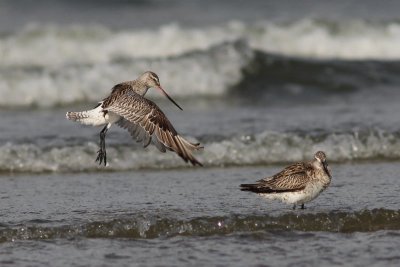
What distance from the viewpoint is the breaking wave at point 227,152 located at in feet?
32.9

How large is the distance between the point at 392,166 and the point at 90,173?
2955mm

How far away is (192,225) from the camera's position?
7504 mm

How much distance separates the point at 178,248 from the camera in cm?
707

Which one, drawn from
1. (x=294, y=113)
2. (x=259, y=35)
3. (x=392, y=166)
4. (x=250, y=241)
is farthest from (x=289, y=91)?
(x=250, y=241)

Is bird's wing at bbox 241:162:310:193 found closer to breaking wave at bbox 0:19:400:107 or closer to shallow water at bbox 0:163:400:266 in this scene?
shallow water at bbox 0:163:400:266

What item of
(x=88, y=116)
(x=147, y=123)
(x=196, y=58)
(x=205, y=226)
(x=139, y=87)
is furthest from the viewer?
(x=196, y=58)

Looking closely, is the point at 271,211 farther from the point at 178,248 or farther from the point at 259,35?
the point at 259,35

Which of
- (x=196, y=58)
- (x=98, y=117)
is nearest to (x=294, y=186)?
(x=98, y=117)

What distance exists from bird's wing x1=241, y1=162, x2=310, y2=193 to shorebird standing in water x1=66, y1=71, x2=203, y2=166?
0.65 metres

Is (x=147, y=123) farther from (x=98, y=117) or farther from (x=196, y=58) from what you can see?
(x=196, y=58)

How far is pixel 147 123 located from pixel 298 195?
1.32 m

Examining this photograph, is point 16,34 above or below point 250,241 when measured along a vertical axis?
above

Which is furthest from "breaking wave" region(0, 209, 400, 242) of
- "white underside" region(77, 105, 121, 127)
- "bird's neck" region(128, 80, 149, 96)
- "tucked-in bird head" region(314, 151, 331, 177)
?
"bird's neck" region(128, 80, 149, 96)

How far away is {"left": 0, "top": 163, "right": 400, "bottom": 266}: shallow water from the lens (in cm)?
688
